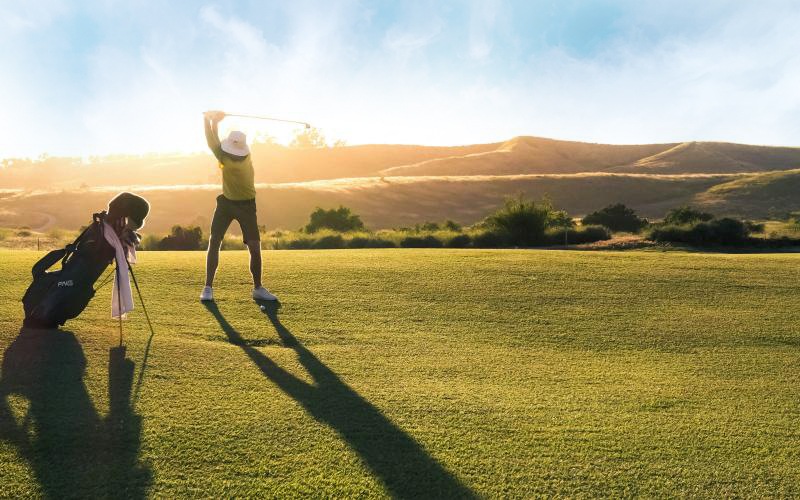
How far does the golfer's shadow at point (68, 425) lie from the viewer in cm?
314

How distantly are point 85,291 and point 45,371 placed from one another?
113 cm

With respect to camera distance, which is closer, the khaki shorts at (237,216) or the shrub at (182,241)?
the khaki shorts at (237,216)

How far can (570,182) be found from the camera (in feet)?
253

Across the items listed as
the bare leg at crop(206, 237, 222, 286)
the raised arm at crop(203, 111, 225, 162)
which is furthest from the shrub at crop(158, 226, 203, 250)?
the raised arm at crop(203, 111, 225, 162)

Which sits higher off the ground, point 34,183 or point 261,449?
point 34,183

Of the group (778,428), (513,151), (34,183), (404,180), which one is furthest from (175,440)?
(34,183)

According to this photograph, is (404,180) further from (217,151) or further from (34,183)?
(34,183)

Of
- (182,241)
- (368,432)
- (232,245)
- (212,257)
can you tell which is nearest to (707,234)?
(232,245)

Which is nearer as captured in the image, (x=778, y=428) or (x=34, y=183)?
(x=778, y=428)

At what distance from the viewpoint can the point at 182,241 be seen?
72.7 ft

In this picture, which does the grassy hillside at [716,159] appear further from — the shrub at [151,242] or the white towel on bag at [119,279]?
the white towel on bag at [119,279]

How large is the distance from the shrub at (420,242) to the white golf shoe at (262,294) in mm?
12895

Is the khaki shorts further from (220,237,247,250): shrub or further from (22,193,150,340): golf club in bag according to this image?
(220,237,247,250): shrub

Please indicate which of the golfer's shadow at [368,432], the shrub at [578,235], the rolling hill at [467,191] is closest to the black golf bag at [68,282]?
the golfer's shadow at [368,432]
